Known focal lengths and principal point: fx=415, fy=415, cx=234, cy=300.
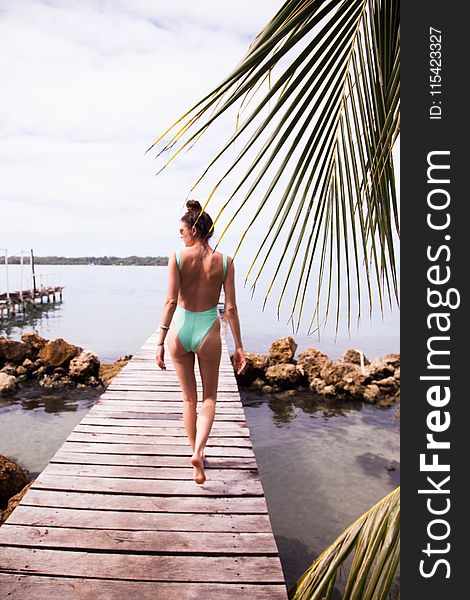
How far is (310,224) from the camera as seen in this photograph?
4.38ft

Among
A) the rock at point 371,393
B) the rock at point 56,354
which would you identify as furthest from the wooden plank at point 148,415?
the rock at point 56,354

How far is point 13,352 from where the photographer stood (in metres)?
12.7

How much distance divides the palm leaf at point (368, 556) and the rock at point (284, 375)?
11.0 meters

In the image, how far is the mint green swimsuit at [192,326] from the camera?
9.55ft

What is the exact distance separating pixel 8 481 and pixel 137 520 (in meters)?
3.59

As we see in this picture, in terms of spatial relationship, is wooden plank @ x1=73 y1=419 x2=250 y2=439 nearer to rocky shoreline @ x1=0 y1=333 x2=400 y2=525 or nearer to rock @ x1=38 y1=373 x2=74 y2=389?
rocky shoreline @ x1=0 y1=333 x2=400 y2=525

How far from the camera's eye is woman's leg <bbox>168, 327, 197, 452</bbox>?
2.95 m

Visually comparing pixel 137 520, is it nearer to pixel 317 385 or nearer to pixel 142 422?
pixel 142 422

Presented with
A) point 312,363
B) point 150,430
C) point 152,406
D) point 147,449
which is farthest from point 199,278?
point 312,363

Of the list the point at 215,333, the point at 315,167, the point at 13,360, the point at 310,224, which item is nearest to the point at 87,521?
the point at 215,333

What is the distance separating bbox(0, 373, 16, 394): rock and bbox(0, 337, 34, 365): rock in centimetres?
102

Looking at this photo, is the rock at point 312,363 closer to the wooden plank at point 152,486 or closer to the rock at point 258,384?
the rock at point 258,384

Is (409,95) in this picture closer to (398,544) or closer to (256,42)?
(256,42)

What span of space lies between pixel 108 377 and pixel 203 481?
995 cm
